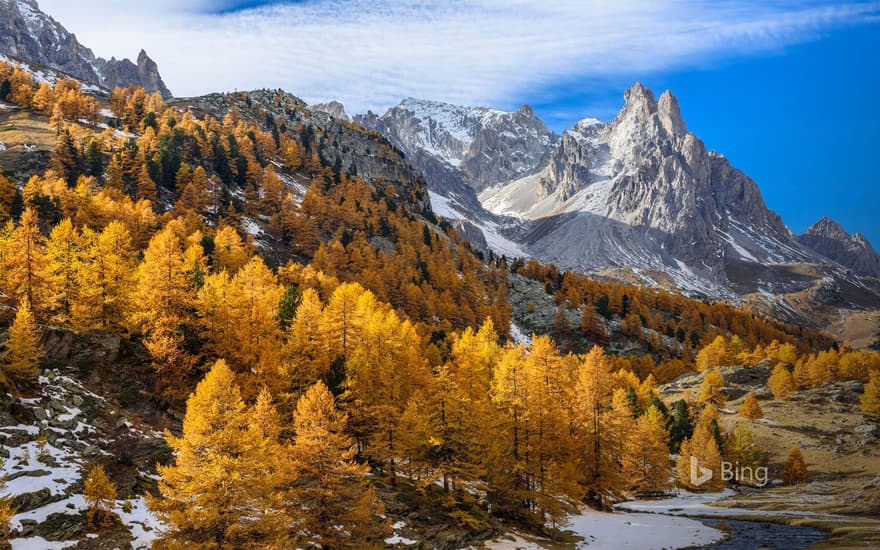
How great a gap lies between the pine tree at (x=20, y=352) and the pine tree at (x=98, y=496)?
30.2ft

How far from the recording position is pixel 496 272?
155 meters

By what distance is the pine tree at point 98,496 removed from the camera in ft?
80.3

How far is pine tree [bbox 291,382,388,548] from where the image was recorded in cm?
2730

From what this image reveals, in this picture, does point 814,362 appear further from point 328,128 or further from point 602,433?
point 328,128

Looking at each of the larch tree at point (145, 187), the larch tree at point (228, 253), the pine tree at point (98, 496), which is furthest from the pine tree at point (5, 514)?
the larch tree at point (145, 187)

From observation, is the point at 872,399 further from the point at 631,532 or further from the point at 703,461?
the point at 631,532

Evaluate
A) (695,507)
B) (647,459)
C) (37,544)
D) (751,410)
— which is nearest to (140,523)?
(37,544)

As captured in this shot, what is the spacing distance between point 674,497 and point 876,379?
4709 cm

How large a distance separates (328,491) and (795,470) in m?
63.4

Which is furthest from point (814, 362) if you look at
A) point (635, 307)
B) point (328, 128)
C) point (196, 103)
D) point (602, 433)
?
point (196, 103)

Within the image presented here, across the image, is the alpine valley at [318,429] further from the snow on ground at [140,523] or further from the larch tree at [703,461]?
the larch tree at [703,461]

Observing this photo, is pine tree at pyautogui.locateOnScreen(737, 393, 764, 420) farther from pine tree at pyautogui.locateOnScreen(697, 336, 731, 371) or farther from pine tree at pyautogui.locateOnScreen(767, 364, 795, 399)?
pine tree at pyautogui.locateOnScreen(697, 336, 731, 371)

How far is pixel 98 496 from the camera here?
24.6 meters

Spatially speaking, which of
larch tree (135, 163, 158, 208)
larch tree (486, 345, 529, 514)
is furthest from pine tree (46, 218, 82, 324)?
larch tree (135, 163, 158, 208)
